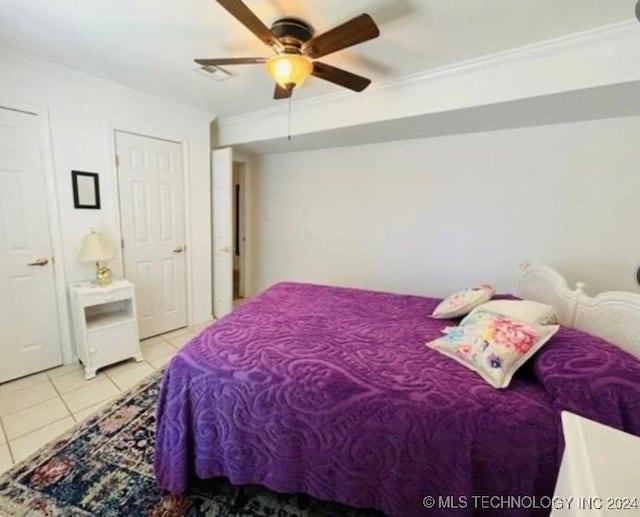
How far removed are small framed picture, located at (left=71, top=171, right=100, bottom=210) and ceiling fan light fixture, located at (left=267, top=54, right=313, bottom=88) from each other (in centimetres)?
194

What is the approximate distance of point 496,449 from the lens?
114 cm

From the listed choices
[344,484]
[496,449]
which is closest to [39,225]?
[344,484]

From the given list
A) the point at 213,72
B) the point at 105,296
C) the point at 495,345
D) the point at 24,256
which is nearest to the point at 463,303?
the point at 495,345

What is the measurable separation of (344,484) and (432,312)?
123 centimetres

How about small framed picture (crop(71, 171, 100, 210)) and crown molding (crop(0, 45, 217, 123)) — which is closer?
crown molding (crop(0, 45, 217, 123))

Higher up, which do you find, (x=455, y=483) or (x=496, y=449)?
(x=496, y=449)

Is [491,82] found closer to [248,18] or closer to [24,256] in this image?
[248,18]

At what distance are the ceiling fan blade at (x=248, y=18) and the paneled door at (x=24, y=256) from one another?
2.00 metres

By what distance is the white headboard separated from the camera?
1400 mm

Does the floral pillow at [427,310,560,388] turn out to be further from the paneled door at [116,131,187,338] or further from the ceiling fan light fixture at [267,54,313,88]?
the paneled door at [116,131,187,338]

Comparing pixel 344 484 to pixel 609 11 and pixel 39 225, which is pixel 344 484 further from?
pixel 39 225

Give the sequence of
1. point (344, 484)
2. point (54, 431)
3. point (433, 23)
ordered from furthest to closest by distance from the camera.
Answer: point (54, 431), point (433, 23), point (344, 484)

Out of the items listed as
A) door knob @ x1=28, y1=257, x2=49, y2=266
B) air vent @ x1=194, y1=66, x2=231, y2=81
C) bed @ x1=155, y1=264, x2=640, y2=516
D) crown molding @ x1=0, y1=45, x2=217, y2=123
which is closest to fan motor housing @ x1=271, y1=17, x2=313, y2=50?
air vent @ x1=194, y1=66, x2=231, y2=81

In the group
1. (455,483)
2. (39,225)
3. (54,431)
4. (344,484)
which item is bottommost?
(54,431)
